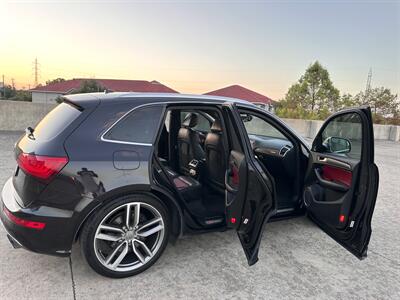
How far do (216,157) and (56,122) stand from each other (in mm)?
1520

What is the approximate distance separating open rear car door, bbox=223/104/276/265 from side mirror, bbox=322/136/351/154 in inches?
32.6

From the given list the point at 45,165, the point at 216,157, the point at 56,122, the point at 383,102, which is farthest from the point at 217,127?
the point at 383,102

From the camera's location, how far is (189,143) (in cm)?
349

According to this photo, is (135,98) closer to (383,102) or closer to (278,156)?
(278,156)

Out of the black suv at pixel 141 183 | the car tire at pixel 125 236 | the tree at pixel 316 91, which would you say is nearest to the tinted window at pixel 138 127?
the black suv at pixel 141 183

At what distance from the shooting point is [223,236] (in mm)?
3201

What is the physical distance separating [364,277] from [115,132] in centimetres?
251

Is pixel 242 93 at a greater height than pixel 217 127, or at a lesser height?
greater

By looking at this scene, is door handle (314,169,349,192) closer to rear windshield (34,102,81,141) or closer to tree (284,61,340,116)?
rear windshield (34,102,81,141)

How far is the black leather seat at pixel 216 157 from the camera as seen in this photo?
290cm

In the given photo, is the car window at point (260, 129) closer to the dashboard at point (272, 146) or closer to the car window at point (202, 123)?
the dashboard at point (272, 146)

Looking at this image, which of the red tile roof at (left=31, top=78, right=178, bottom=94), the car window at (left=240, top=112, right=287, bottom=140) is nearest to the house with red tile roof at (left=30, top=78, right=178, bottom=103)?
the red tile roof at (left=31, top=78, right=178, bottom=94)

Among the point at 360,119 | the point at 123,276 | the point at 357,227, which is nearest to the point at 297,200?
the point at 357,227

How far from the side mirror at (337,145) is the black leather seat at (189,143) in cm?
138
